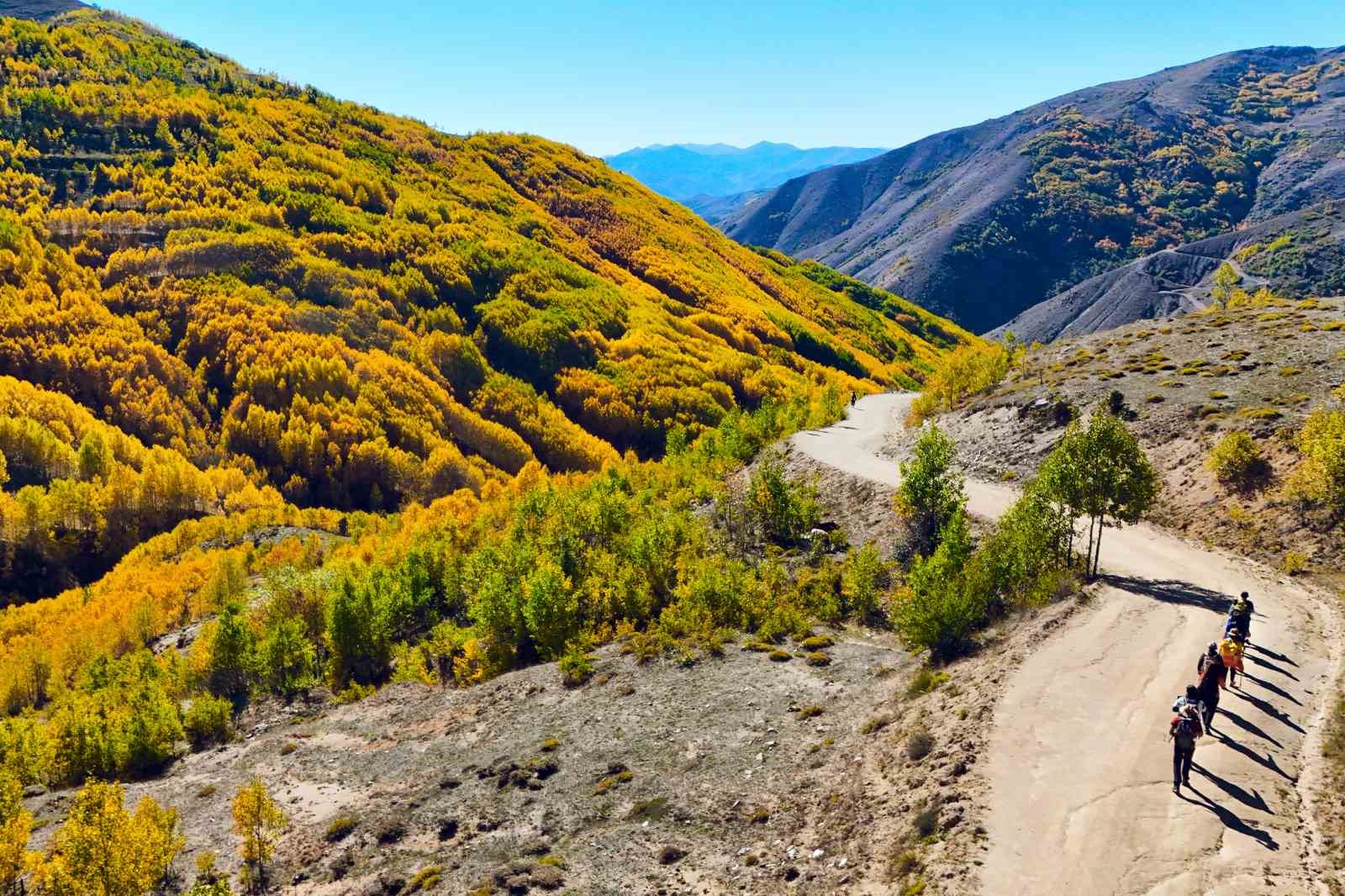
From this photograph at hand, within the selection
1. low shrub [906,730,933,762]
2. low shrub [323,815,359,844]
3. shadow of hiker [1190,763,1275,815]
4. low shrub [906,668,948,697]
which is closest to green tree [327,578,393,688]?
low shrub [323,815,359,844]

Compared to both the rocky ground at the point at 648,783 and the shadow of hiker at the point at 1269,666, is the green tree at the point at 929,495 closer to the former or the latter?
the rocky ground at the point at 648,783

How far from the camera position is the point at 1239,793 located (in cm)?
2369

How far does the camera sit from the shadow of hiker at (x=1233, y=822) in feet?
70.9

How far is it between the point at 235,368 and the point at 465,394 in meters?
51.4

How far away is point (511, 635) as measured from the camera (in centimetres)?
6400

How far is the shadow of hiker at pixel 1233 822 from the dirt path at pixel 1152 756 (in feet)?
0.19

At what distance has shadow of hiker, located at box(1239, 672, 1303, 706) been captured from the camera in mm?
29453

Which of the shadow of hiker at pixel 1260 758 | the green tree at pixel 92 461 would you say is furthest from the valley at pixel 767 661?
the green tree at pixel 92 461

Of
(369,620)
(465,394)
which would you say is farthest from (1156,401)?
(465,394)

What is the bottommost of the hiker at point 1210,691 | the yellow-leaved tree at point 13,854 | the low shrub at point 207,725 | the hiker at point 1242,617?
the low shrub at point 207,725

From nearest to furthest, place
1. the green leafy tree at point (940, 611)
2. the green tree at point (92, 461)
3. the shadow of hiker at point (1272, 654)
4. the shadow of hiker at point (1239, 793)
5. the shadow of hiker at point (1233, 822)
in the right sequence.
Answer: the shadow of hiker at point (1233, 822) < the shadow of hiker at point (1239, 793) < the shadow of hiker at point (1272, 654) < the green leafy tree at point (940, 611) < the green tree at point (92, 461)

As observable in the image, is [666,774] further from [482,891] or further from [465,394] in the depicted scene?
[465,394]

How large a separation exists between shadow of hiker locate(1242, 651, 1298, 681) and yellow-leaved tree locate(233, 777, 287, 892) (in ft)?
150

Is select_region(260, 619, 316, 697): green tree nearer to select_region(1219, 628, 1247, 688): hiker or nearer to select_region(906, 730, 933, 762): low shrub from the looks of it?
select_region(906, 730, 933, 762): low shrub
